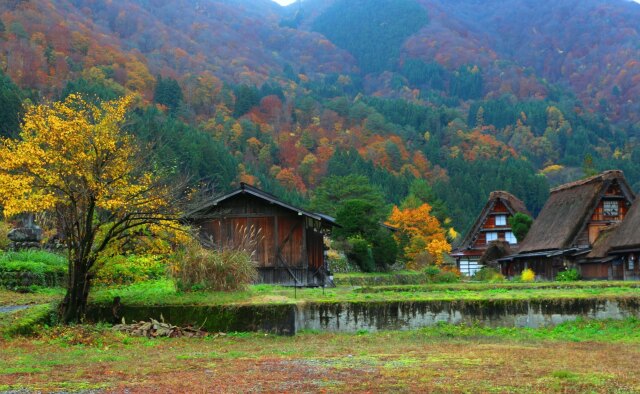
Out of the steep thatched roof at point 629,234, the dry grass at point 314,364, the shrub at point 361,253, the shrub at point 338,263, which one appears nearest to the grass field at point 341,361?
the dry grass at point 314,364

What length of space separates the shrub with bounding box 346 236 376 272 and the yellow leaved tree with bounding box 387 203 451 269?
13.0 meters

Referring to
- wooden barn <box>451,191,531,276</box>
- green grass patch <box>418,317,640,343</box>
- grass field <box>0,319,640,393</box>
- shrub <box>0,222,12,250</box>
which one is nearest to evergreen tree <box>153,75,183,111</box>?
wooden barn <box>451,191,531,276</box>

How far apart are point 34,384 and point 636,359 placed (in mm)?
9454

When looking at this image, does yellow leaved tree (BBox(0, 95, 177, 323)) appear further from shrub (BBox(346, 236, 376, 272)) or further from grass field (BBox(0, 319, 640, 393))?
shrub (BBox(346, 236, 376, 272))

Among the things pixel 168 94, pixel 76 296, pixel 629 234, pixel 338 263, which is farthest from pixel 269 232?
pixel 168 94

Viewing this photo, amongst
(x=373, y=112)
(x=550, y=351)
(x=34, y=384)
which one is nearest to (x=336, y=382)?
(x=34, y=384)

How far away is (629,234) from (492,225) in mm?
28886

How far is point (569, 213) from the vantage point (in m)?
46.4

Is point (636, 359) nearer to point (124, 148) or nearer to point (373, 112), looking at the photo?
point (124, 148)

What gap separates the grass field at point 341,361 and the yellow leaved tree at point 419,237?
47133mm

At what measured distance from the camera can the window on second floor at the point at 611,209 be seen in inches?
1779

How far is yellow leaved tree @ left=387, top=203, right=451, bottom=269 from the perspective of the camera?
65.0m

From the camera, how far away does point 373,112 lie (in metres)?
154

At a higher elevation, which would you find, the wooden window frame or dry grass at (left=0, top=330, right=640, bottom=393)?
the wooden window frame
